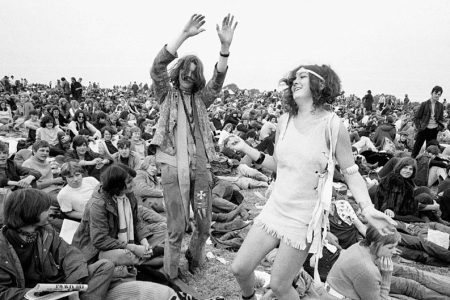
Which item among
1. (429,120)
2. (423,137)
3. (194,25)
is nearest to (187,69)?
(194,25)

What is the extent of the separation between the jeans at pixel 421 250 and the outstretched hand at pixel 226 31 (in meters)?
3.34

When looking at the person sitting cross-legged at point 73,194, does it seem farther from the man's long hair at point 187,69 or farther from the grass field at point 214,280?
the man's long hair at point 187,69

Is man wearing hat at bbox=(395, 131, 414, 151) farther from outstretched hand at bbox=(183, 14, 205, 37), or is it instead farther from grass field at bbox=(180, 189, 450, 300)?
outstretched hand at bbox=(183, 14, 205, 37)

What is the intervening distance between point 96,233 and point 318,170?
1.89 m

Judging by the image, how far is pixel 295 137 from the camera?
7.67ft

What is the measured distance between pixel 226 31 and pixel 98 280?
198 centimetres

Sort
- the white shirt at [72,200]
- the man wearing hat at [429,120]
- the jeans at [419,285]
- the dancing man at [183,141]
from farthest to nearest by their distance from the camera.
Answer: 1. the man wearing hat at [429,120]
2. the white shirt at [72,200]
3. the jeans at [419,285]
4. the dancing man at [183,141]

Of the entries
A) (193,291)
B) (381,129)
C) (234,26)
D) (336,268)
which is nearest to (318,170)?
(336,268)

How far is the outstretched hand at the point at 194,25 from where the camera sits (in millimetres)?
2891

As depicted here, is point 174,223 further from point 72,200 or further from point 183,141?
point 72,200

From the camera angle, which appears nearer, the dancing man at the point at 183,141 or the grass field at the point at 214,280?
the dancing man at the point at 183,141

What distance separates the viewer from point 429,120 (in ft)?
28.2

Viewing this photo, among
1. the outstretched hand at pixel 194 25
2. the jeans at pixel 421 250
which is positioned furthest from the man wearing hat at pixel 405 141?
the outstretched hand at pixel 194 25

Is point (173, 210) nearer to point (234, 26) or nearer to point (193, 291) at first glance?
point (193, 291)
